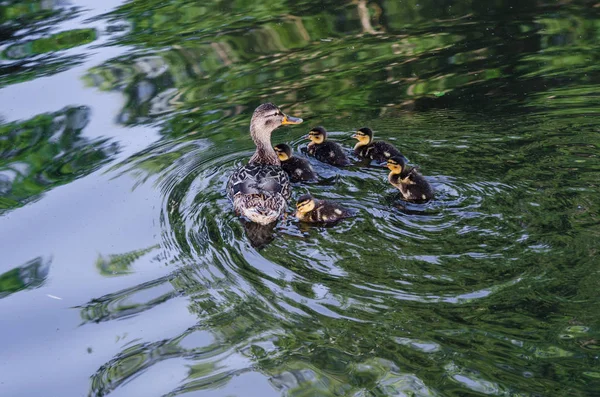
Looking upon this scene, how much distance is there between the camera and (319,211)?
15.6 feet

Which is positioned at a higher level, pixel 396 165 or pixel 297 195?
pixel 396 165

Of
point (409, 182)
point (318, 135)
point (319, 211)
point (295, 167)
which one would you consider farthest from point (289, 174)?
point (409, 182)

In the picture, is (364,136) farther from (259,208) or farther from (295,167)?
(259,208)

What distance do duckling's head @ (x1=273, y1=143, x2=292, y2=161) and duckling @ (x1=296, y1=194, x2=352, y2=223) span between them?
3.31ft

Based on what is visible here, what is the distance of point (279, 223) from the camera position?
490 cm

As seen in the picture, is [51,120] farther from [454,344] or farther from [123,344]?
[454,344]

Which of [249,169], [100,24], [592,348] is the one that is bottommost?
[592,348]

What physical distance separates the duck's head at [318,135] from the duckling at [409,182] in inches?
33.7

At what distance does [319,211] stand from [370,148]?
1.00m

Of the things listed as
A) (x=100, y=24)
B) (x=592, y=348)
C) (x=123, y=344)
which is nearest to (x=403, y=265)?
(x=592, y=348)

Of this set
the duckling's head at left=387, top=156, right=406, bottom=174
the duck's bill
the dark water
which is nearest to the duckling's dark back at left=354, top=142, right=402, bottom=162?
the dark water

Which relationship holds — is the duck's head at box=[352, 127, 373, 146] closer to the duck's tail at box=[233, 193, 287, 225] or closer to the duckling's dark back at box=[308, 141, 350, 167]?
the duckling's dark back at box=[308, 141, 350, 167]

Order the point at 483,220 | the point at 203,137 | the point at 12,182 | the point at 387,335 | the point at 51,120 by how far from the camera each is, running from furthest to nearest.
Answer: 1. the point at 51,120
2. the point at 203,137
3. the point at 12,182
4. the point at 483,220
5. the point at 387,335

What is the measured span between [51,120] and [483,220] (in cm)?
387
